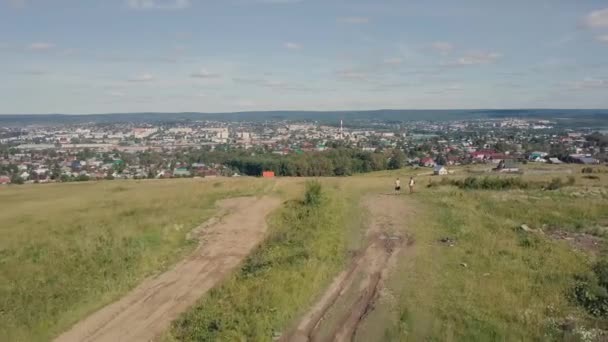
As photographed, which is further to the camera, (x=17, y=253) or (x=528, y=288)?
(x=17, y=253)

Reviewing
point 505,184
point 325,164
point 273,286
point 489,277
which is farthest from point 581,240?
point 325,164

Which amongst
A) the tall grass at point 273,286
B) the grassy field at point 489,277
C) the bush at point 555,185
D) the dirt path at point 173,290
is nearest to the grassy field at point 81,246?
the dirt path at point 173,290

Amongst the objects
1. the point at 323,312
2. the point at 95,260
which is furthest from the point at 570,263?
the point at 95,260

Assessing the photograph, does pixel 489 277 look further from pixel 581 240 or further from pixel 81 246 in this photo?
pixel 81 246

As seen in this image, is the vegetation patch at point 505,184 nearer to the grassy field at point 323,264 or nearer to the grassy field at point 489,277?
the grassy field at point 323,264

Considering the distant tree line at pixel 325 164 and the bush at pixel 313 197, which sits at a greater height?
the bush at pixel 313 197

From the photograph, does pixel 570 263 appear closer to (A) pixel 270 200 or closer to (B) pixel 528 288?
(B) pixel 528 288

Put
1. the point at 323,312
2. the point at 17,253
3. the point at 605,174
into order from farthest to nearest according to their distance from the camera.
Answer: the point at 605,174
the point at 17,253
the point at 323,312
